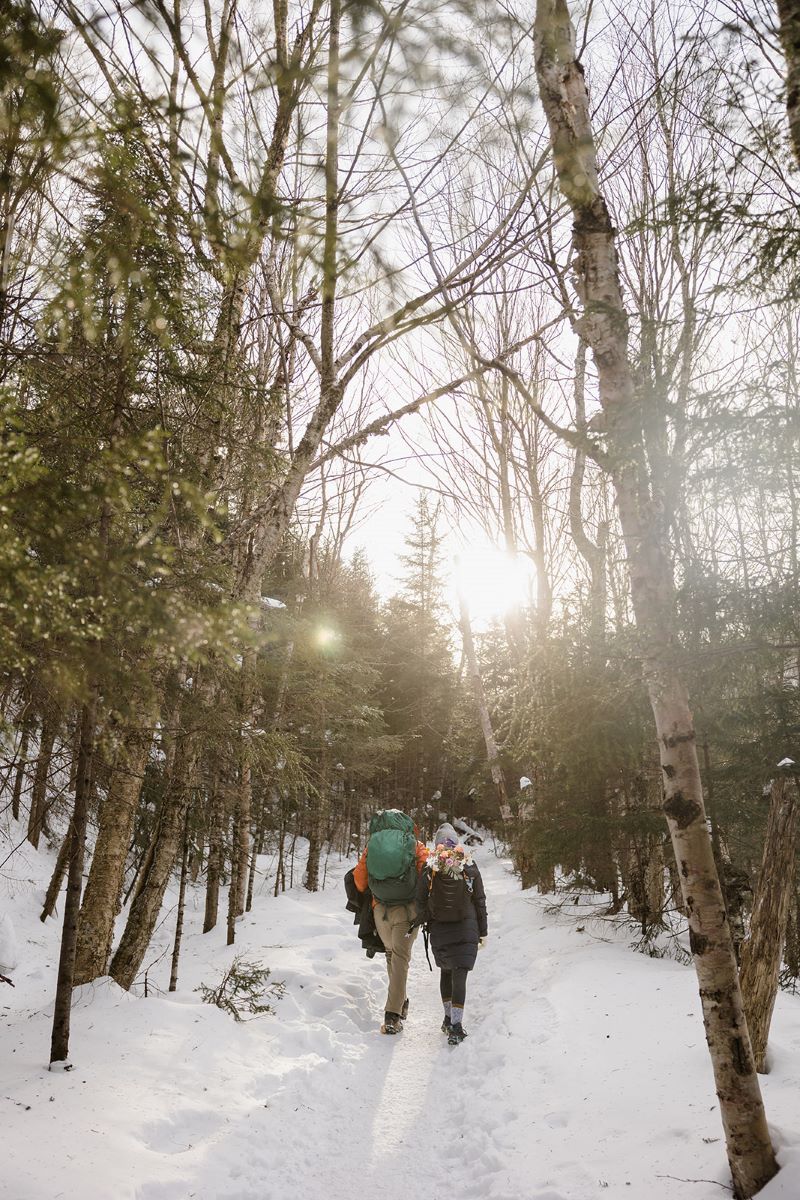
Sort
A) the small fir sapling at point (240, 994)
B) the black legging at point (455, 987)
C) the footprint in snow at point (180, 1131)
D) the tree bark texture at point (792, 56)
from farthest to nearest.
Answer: the black legging at point (455, 987) → the small fir sapling at point (240, 994) → the footprint in snow at point (180, 1131) → the tree bark texture at point (792, 56)

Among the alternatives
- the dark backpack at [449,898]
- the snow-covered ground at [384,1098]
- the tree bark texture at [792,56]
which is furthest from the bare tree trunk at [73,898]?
the tree bark texture at [792,56]

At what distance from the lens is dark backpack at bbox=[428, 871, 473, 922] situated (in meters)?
6.45

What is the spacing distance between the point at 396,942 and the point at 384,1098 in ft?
6.12

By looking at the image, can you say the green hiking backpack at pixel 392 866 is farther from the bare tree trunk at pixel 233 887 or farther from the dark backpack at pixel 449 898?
the bare tree trunk at pixel 233 887

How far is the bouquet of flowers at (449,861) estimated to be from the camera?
6.52m

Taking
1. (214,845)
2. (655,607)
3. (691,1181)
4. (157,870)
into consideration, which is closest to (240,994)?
(157,870)

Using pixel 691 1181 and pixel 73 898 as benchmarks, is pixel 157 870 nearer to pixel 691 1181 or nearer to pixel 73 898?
pixel 73 898

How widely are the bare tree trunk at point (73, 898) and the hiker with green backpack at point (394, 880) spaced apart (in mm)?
3106

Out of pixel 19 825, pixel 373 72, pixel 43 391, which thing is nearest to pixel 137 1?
pixel 373 72

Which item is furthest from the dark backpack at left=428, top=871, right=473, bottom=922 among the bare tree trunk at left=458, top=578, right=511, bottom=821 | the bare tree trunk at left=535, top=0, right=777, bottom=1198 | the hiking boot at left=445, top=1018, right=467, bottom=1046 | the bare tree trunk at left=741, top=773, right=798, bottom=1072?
the bare tree trunk at left=458, top=578, right=511, bottom=821

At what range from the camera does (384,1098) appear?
4.84 meters

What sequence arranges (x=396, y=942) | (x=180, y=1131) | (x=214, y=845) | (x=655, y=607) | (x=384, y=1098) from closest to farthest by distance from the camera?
(x=655, y=607)
(x=180, y=1131)
(x=384, y=1098)
(x=396, y=942)
(x=214, y=845)

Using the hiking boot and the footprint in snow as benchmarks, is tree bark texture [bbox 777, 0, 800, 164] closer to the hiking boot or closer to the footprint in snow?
the footprint in snow

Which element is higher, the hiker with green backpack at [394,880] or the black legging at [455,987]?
the hiker with green backpack at [394,880]
